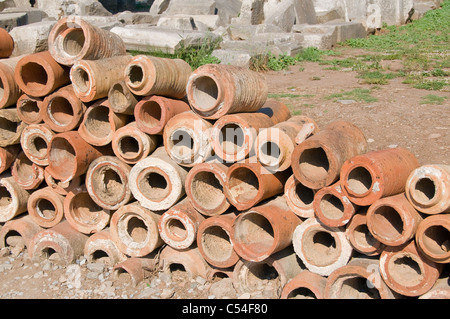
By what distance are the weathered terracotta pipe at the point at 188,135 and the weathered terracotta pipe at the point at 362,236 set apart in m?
1.24

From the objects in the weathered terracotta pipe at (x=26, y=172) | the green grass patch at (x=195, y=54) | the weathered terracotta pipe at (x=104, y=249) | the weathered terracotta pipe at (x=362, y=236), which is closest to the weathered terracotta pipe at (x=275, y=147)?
the weathered terracotta pipe at (x=362, y=236)

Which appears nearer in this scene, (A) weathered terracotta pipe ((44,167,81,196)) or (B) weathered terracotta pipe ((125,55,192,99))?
(B) weathered terracotta pipe ((125,55,192,99))

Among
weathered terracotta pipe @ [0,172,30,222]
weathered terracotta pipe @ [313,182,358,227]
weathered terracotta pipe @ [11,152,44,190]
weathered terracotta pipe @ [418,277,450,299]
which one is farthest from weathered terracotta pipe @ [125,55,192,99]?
weathered terracotta pipe @ [418,277,450,299]

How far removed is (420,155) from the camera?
15.9 feet

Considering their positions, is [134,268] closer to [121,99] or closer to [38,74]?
[121,99]

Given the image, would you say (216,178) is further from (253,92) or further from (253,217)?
(253,92)

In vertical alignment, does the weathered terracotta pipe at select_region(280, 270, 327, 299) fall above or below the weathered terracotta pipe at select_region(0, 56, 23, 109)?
below

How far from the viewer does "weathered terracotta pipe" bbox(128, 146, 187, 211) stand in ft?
12.7

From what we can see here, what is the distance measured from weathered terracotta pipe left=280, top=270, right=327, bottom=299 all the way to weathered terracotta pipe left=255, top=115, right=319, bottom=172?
2.64 feet

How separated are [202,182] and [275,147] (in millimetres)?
732

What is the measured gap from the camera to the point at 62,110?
4.40 m

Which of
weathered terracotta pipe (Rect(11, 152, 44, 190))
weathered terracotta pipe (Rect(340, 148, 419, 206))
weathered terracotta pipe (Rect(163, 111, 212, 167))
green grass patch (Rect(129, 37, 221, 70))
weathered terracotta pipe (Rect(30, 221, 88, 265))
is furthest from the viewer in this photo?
green grass patch (Rect(129, 37, 221, 70))

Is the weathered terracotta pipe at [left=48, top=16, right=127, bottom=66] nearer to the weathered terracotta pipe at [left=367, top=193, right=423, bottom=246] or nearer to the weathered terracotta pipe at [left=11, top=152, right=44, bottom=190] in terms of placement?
the weathered terracotta pipe at [left=11, top=152, right=44, bottom=190]
